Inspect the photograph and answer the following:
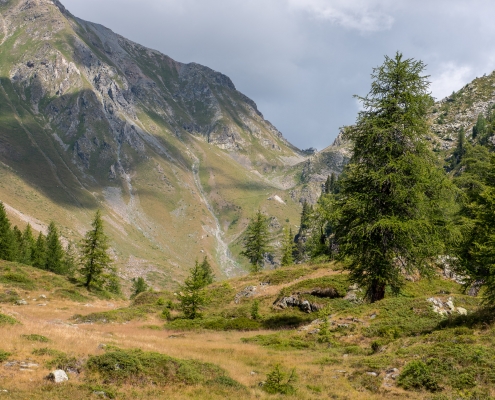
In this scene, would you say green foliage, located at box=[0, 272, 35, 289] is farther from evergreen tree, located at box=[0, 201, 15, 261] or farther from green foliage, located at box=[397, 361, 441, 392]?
green foliage, located at box=[397, 361, 441, 392]

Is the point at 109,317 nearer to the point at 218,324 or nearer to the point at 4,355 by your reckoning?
the point at 218,324

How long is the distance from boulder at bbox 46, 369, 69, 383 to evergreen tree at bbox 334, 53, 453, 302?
15275 mm

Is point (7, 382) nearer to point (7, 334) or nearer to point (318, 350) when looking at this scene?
point (7, 334)

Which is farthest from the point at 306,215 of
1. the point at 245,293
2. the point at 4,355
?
the point at 245,293

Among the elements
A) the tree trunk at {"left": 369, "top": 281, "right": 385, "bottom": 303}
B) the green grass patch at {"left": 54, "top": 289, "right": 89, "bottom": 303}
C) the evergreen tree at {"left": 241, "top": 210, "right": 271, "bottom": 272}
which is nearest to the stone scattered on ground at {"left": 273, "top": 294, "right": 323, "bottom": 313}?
the tree trunk at {"left": 369, "top": 281, "right": 385, "bottom": 303}

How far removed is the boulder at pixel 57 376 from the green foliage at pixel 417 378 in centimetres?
1083

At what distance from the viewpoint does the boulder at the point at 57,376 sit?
10.2 m

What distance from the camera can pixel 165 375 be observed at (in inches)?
472

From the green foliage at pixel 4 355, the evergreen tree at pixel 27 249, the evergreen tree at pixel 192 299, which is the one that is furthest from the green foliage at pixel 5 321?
the evergreen tree at pixel 27 249

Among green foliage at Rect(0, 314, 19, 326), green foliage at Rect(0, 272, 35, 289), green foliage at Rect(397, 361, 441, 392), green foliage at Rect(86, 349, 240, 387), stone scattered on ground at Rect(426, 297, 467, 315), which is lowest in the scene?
green foliage at Rect(0, 272, 35, 289)

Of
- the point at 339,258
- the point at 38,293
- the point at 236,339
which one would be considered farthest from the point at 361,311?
the point at 38,293

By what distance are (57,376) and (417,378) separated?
450 inches

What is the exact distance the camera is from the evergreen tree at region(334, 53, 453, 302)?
1906 centimetres

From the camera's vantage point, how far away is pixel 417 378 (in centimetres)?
1109
